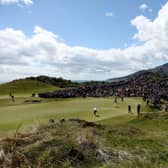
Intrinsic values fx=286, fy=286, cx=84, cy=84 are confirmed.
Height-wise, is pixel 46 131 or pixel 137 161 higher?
pixel 46 131

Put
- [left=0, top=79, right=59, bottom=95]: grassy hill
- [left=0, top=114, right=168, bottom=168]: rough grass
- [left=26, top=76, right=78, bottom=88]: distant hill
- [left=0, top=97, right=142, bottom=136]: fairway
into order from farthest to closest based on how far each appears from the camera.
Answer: [left=26, top=76, right=78, bottom=88]: distant hill → [left=0, top=79, right=59, bottom=95]: grassy hill → [left=0, top=97, right=142, bottom=136]: fairway → [left=0, top=114, right=168, bottom=168]: rough grass

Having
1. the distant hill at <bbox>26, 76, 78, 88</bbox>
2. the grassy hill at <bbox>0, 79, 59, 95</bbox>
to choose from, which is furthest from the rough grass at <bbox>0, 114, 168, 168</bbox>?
the distant hill at <bbox>26, 76, 78, 88</bbox>

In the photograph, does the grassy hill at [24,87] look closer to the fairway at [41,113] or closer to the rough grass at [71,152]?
the fairway at [41,113]

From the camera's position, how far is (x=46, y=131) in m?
10.2

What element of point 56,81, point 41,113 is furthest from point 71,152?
point 56,81

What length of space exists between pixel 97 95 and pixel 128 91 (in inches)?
344

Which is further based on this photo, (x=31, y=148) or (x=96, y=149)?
(x=96, y=149)

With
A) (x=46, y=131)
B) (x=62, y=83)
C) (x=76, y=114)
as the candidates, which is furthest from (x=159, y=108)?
(x=62, y=83)

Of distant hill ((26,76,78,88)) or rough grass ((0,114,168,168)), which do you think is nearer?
rough grass ((0,114,168,168))

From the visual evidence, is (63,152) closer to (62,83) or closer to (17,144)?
(17,144)

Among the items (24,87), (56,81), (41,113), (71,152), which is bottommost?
(41,113)

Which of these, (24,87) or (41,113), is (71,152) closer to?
(41,113)

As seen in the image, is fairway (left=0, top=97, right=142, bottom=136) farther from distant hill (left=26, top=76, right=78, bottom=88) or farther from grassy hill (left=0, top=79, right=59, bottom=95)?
distant hill (left=26, top=76, right=78, bottom=88)

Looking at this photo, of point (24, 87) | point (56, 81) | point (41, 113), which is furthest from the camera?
point (56, 81)
